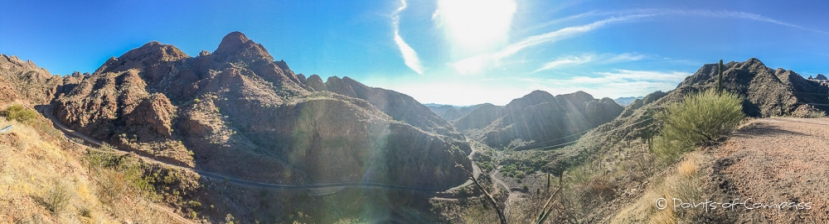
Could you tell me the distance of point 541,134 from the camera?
90.4 meters

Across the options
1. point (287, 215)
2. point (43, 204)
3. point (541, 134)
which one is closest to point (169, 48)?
point (287, 215)

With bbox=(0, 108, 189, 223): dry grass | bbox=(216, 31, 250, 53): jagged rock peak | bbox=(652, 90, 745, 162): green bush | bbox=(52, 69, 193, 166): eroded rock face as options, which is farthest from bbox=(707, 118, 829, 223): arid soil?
bbox=(216, 31, 250, 53): jagged rock peak

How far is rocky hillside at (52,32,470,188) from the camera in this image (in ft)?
113

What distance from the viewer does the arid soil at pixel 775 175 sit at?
18.7 ft

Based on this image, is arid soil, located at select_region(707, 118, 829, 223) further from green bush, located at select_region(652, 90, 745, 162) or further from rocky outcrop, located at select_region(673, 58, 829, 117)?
rocky outcrop, located at select_region(673, 58, 829, 117)

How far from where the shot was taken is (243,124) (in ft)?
150

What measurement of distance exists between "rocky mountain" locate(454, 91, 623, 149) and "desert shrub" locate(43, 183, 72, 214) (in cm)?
8663

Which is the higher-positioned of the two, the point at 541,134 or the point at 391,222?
the point at 541,134

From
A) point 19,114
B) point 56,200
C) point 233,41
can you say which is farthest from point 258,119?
point 56,200

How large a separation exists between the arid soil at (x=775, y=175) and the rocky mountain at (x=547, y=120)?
76874mm

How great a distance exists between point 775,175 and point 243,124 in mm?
51514

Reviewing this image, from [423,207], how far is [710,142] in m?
34.0

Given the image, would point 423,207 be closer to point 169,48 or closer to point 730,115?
point 730,115

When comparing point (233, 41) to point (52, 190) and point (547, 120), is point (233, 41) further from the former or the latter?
point (547, 120)
